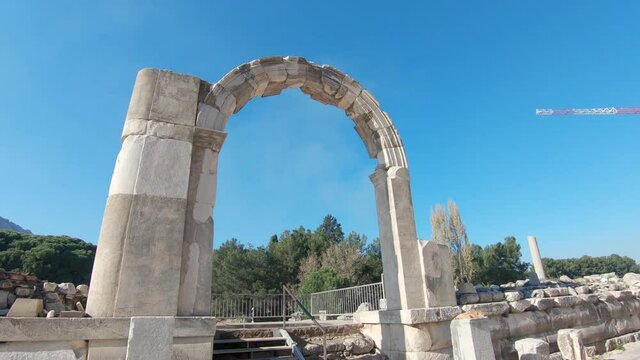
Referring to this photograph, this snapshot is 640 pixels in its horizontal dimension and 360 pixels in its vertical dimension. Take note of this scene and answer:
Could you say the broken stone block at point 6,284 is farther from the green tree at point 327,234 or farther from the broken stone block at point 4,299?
the green tree at point 327,234

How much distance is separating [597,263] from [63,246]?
268 ft

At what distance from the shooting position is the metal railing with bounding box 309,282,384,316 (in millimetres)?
11109

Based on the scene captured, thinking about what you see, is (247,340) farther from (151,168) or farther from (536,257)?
(536,257)

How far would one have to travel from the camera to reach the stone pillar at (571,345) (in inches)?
233

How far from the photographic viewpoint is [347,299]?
13.2 metres

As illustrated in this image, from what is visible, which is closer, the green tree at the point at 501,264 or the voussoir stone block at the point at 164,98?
the voussoir stone block at the point at 164,98

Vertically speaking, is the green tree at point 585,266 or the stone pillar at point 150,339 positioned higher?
the green tree at point 585,266

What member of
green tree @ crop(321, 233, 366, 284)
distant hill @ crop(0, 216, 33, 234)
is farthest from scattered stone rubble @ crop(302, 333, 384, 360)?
distant hill @ crop(0, 216, 33, 234)

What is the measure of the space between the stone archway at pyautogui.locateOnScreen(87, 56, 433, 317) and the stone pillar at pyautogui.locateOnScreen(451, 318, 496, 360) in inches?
51.0

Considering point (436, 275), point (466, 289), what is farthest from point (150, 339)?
point (466, 289)

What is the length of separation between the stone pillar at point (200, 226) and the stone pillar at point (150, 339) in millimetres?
936

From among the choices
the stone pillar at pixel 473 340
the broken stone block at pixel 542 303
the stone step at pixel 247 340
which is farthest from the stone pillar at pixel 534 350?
the stone step at pixel 247 340

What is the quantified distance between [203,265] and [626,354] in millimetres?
8436

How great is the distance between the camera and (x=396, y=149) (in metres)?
6.75
